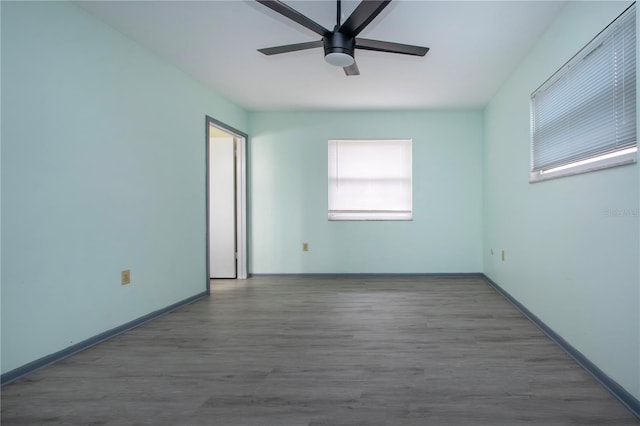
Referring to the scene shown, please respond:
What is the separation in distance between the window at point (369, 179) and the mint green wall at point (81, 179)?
2.29m

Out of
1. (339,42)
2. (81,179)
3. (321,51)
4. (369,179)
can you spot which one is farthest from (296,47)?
(369,179)

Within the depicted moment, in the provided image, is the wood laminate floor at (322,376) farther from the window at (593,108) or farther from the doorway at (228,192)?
the doorway at (228,192)

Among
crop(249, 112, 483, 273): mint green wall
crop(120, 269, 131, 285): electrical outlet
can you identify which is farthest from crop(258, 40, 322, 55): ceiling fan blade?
crop(249, 112, 483, 273): mint green wall

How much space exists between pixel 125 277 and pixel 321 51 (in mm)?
2601

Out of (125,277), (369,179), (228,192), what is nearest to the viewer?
(125,277)

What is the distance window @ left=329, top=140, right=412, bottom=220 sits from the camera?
4910 mm

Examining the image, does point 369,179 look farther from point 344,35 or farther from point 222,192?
point 344,35

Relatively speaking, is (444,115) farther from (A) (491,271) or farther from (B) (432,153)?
(A) (491,271)

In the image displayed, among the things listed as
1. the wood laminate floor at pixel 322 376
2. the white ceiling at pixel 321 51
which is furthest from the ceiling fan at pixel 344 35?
the wood laminate floor at pixel 322 376

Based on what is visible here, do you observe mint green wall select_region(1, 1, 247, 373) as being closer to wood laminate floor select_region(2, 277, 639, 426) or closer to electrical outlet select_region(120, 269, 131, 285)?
electrical outlet select_region(120, 269, 131, 285)

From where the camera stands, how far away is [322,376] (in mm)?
1962

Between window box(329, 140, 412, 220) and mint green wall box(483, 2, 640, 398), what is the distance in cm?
144

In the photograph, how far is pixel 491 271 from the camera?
430 cm

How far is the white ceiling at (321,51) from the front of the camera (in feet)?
7.66
